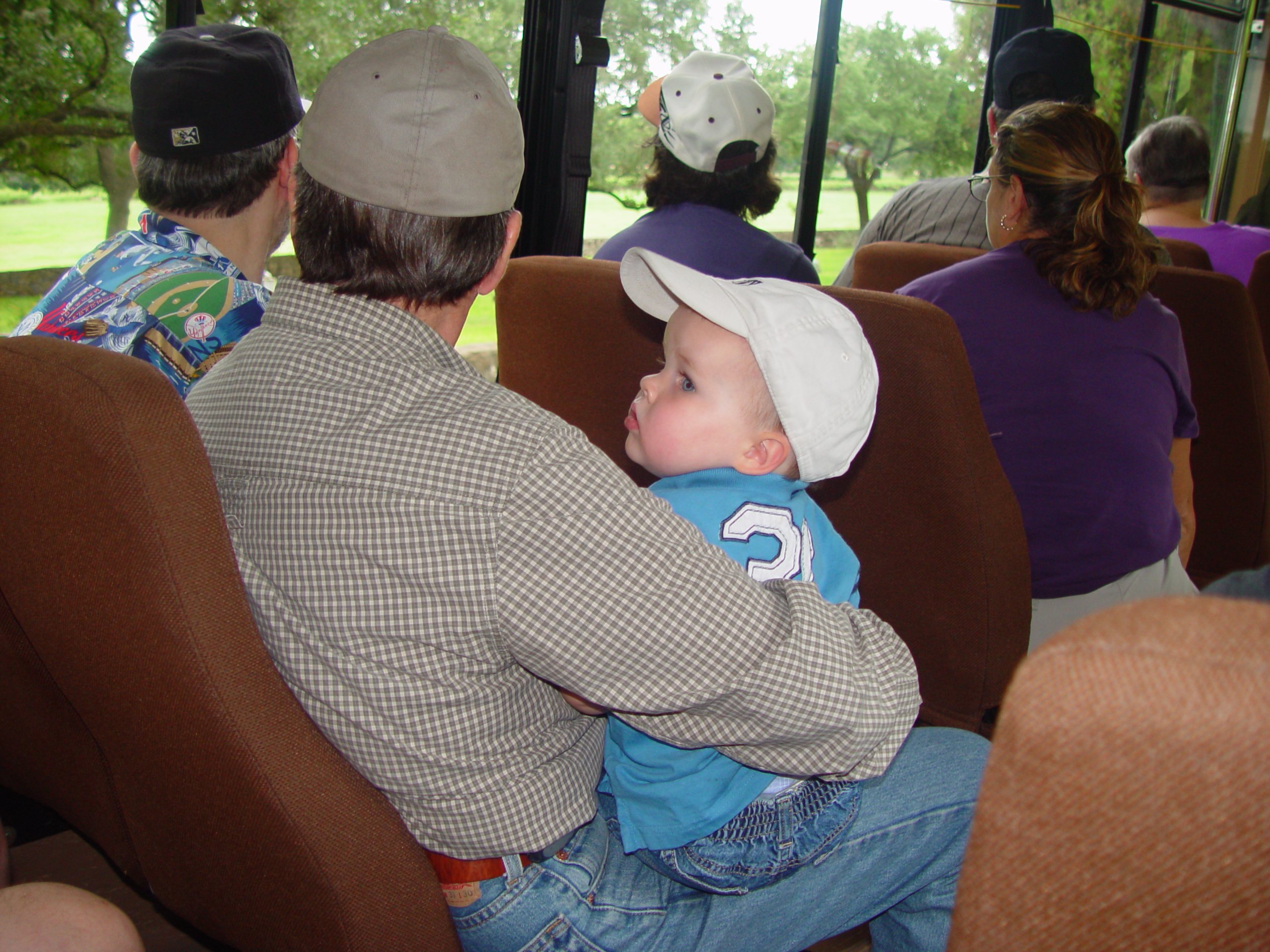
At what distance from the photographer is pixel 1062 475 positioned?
1.64 m

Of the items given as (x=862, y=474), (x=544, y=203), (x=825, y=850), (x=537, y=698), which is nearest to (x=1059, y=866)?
(x=537, y=698)

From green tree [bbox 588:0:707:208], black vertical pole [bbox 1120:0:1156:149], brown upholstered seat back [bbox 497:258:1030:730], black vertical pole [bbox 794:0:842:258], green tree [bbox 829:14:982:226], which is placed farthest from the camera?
black vertical pole [bbox 1120:0:1156:149]

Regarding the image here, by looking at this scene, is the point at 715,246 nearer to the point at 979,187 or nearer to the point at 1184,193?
the point at 979,187

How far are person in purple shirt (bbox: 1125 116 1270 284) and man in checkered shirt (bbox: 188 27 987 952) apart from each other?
342 centimetres

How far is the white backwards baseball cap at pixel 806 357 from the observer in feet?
3.37

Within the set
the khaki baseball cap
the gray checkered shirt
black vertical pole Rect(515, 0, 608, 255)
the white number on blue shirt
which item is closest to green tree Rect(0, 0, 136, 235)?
black vertical pole Rect(515, 0, 608, 255)

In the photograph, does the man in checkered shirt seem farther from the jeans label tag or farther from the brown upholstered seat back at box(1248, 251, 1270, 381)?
the brown upholstered seat back at box(1248, 251, 1270, 381)

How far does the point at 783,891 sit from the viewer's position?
0.97 metres

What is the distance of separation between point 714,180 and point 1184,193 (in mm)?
2531

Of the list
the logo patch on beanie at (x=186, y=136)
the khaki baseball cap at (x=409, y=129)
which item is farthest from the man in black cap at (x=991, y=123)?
the khaki baseball cap at (x=409, y=129)

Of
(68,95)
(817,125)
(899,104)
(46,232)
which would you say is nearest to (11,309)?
(46,232)

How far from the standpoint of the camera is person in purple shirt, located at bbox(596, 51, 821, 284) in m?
2.19

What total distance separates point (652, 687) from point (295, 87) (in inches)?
52.7

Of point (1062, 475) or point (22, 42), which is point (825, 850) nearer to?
point (1062, 475)
